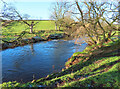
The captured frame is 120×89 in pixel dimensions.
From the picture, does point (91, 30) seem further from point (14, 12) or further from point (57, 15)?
point (14, 12)

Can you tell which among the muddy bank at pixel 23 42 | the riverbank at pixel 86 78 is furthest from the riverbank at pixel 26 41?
the riverbank at pixel 86 78

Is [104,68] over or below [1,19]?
below

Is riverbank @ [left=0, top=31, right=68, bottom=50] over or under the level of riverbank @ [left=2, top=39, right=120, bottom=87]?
over

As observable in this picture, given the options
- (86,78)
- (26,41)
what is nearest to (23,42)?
(26,41)

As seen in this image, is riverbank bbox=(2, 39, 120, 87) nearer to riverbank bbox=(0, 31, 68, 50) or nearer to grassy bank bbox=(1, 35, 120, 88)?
grassy bank bbox=(1, 35, 120, 88)

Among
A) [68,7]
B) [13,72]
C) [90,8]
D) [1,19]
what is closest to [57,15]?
[68,7]

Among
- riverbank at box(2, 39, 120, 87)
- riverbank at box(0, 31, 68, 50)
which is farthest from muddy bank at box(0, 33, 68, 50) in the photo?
riverbank at box(2, 39, 120, 87)

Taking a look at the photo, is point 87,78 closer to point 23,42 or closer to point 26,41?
point 23,42

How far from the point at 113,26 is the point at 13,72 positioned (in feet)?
35.8

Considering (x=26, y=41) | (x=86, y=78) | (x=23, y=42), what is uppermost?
(x=23, y=42)

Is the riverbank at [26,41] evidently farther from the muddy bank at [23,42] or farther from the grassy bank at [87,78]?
the grassy bank at [87,78]

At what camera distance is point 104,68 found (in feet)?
27.5

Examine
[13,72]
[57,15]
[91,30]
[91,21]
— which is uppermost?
[57,15]

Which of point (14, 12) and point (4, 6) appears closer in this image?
point (4, 6)
